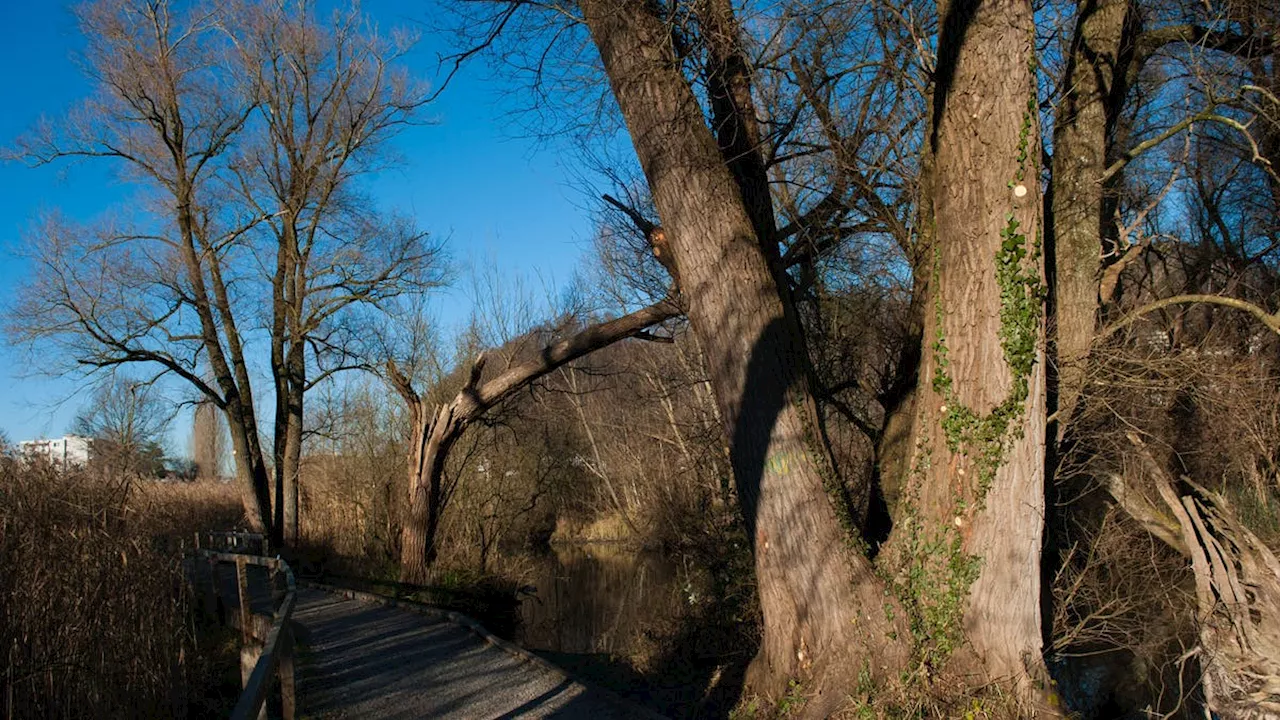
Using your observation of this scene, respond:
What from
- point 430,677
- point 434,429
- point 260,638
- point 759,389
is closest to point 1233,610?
point 759,389

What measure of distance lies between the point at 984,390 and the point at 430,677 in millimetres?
6053

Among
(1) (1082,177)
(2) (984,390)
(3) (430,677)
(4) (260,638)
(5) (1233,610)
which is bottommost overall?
(3) (430,677)

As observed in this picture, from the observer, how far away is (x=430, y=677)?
906 centimetres

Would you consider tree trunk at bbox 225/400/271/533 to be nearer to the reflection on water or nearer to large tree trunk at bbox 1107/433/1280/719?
the reflection on water

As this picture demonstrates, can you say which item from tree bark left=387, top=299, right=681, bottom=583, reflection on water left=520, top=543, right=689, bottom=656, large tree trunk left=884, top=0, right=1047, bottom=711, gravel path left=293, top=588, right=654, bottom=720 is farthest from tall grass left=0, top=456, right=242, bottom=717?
tree bark left=387, top=299, right=681, bottom=583

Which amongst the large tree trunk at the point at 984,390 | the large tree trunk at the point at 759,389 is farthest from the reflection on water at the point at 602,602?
the large tree trunk at the point at 984,390

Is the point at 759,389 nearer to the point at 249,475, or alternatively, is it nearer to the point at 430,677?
the point at 430,677

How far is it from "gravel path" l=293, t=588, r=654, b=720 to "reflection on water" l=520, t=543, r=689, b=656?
237cm

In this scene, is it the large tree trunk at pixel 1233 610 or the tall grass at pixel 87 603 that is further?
the large tree trunk at pixel 1233 610

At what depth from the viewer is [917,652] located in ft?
19.1

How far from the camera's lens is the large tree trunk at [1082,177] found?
7301mm

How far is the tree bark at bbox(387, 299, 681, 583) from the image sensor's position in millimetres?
13945

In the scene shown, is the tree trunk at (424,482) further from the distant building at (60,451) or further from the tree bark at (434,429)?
the distant building at (60,451)

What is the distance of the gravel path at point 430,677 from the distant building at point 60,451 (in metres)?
2.71
